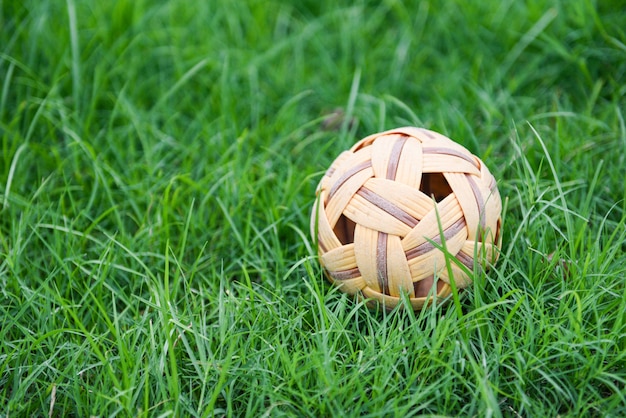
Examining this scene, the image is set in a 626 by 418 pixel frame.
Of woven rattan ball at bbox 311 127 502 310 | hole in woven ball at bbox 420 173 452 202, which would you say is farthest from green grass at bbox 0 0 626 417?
hole in woven ball at bbox 420 173 452 202

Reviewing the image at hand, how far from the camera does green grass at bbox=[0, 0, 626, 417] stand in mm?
1823

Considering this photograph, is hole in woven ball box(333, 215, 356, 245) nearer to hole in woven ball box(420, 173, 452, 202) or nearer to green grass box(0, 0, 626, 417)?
green grass box(0, 0, 626, 417)

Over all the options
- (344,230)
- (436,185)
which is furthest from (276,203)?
(436,185)

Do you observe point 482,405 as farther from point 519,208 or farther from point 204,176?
point 204,176

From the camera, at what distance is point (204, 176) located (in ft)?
8.66

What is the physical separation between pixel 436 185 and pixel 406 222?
294 mm

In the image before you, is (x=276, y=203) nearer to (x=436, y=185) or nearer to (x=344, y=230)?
(x=344, y=230)

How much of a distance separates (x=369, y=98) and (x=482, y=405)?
1.42 metres

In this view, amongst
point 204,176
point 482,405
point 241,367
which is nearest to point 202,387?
point 241,367

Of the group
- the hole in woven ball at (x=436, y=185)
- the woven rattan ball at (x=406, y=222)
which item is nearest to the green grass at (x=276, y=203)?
the woven rattan ball at (x=406, y=222)

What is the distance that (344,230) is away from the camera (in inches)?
78.7

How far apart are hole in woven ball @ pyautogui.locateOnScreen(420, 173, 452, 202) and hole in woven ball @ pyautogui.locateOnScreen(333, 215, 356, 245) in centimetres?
27

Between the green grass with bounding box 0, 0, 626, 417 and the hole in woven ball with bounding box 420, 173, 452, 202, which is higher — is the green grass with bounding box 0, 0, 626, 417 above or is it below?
below

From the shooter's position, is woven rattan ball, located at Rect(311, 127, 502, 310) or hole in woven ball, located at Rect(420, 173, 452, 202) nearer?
woven rattan ball, located at Rect(311, 127, 502, 310)
